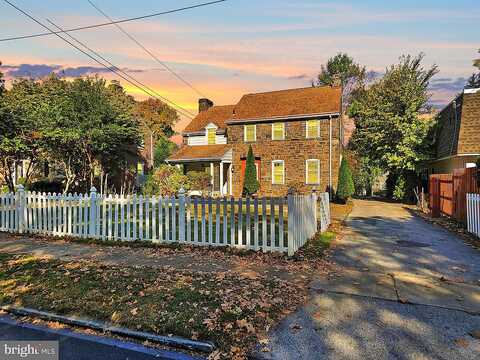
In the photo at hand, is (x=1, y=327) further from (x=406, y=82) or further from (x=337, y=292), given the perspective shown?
(x=406, y=82)

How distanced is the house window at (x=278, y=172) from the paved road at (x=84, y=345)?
21782 mm

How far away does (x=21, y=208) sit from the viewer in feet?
33.2

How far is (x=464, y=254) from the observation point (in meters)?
7.76

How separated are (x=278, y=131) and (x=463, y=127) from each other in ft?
37.6

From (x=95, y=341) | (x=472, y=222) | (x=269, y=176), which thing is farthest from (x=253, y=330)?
(x=269, y=176)

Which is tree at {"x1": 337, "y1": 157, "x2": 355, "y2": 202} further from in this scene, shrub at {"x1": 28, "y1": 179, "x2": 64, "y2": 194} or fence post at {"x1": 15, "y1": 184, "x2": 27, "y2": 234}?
shrub at {"x1": 28, "y1": 179, "x2": 64, "y2": 194}

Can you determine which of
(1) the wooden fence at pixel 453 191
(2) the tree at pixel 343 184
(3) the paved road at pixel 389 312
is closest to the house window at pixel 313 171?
(2) the tree at pixel 343 184

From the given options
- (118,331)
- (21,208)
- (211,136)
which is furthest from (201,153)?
(118,331)

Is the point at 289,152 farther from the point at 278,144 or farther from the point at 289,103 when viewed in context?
the point at 289,103

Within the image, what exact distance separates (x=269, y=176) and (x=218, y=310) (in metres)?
21.5

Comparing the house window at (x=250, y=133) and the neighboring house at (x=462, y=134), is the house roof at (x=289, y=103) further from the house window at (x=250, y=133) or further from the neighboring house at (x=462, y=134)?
the neighboring house at (x=462, y=134)

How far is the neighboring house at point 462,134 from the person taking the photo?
17953 mm

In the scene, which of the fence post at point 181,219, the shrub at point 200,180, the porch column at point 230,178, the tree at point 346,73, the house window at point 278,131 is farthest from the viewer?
the tree at point 346,73

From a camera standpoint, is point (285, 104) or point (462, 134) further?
point (285, 104)
